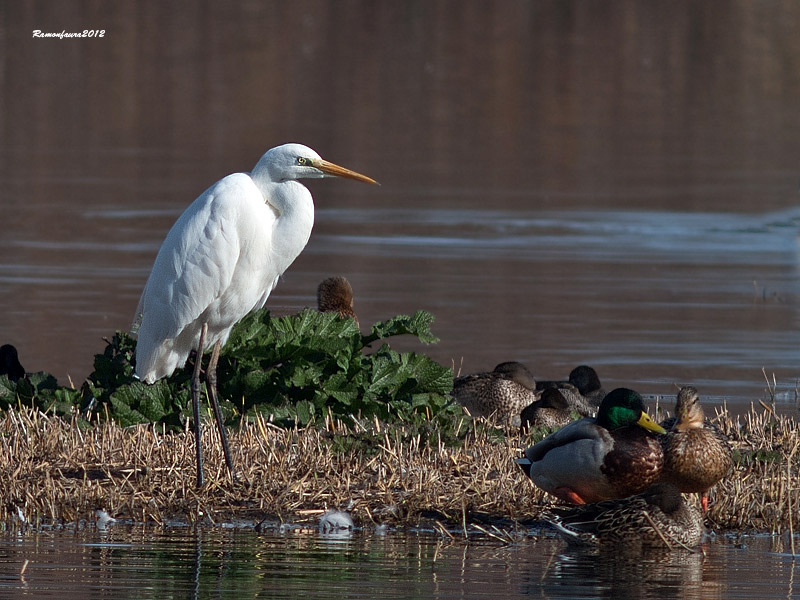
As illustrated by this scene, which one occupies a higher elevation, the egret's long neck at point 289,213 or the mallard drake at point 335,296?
the egret's long neck at point 289,213

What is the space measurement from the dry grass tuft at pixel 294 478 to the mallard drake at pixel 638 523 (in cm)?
45

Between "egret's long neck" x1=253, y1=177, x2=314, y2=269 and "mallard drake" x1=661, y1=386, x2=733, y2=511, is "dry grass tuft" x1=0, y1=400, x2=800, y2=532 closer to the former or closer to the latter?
"mallard drake" x1=661, y1=386, x2=733, y2=511

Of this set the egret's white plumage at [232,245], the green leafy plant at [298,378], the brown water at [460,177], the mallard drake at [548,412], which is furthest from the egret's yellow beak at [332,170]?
the brown water at [460,177]

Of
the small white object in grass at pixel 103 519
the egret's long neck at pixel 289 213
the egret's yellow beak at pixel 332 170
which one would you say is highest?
the egret's yellow beak at pixel 332 170

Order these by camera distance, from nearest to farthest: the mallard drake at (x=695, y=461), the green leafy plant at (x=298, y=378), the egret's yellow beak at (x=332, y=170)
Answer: the mallard drake at (x=695, y=461) → the egret's yellow beak at (x=332, y=170) → the green leafy plant at (x=298, y=378)

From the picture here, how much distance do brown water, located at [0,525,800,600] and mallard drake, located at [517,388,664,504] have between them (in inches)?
13.7

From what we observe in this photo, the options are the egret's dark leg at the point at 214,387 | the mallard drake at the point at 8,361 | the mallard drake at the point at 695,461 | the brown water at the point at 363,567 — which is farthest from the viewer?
the mallard drake at the point at 8,361

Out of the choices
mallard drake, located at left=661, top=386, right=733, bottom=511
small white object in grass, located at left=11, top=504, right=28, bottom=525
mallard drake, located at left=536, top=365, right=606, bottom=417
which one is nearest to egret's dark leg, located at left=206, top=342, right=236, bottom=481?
small white object in grass, located at left=11, top=504, right=28, bottom=525

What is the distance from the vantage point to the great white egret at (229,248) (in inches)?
371

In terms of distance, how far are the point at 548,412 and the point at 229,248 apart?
2.95m

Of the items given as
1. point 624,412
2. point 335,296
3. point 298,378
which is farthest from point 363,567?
point 335,296

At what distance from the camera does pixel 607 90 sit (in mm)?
48719

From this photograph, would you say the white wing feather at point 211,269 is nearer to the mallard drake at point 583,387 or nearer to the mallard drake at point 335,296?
the mallard drake at point 335,296

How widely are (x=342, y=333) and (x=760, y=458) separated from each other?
286cm
